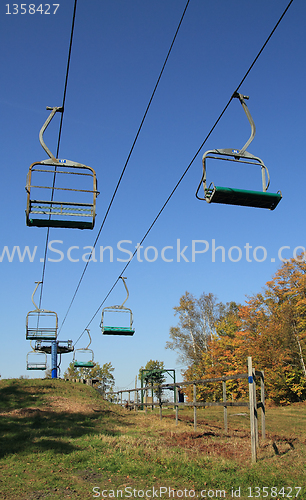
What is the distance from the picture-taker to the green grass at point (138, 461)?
7.62 metres

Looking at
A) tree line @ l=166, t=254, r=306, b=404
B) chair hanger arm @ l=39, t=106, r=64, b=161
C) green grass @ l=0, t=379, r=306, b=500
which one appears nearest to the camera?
green grass @ l=0, t=379, r=306, b=500

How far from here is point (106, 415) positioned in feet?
64.0

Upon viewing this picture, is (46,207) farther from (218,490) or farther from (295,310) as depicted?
(295,310)

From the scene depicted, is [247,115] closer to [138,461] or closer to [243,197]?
[243,197]

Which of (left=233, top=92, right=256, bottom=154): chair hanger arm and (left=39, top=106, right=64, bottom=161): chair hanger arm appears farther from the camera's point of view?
(left=39, top=106, right=64, bottom=161): chair hanger arm

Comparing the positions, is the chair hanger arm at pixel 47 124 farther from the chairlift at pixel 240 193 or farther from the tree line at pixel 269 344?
the tree line at pixel 269 344

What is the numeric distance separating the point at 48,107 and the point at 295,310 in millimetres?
30709

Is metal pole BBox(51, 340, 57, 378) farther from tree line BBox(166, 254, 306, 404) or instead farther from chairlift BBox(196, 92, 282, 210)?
chairlift BBox(196, 92, 282, 210)

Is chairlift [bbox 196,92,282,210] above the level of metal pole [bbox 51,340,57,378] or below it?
above

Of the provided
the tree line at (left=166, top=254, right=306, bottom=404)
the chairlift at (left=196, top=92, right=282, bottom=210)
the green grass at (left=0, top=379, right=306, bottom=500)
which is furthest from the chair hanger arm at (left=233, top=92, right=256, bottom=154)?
the tree line at (left=166, top=254, right=306, bottom=404)

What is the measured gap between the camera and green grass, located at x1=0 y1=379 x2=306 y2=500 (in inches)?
300

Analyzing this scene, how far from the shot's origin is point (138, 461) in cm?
953

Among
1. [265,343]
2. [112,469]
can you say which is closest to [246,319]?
[265,343]

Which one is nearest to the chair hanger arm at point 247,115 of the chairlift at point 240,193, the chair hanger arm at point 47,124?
the chairlift at point 240,193
